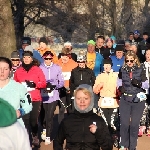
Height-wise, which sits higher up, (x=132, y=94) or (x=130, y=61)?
(x=130, y=61)

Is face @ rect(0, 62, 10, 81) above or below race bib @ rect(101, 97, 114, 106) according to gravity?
above

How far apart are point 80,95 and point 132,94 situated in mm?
3059

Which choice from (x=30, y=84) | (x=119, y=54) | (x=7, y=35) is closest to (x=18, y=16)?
(x=7, y=35)

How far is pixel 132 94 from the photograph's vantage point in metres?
7.52

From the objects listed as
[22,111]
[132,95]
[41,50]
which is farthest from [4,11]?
[22,111]

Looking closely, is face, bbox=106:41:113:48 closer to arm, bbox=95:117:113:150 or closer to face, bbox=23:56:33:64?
face, bbox=23:56:33:64

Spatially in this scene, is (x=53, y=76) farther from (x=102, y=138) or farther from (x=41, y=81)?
(x=102, y=138)

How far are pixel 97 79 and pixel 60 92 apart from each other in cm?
94

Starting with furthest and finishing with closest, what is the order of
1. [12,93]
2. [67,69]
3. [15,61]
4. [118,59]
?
[118,59] → [67,69] → [15,61] → [12,93]

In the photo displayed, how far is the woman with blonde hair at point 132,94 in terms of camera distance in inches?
294

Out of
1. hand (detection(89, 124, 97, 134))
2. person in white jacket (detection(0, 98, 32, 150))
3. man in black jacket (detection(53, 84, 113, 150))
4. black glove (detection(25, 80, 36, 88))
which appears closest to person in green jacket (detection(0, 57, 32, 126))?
man in black jacket (detection(53, 84, 113, 150))

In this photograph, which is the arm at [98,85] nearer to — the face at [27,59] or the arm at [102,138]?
the face at [27,59]

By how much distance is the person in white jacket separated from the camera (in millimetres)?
3344

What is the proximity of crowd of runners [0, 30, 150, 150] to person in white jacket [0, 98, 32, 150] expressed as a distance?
1.12 m
